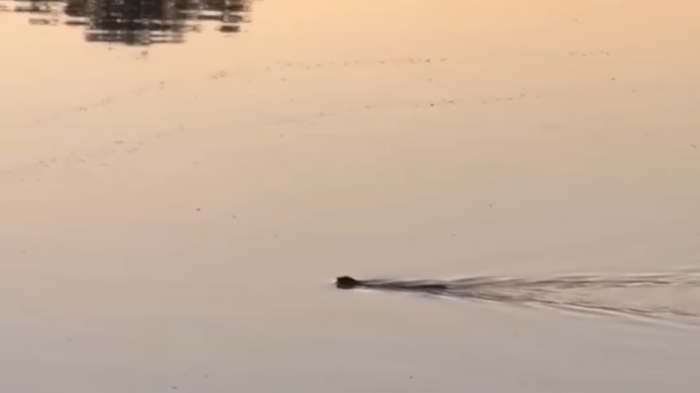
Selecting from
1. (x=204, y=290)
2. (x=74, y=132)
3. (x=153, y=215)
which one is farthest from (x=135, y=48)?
(x=204, y=290)

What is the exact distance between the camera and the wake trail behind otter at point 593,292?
1259 cm

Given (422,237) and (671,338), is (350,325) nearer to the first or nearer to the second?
(422,237)

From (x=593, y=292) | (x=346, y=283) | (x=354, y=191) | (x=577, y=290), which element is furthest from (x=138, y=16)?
(x=593, y=292)

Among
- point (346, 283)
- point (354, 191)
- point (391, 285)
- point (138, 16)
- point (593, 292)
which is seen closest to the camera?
point (593, 292)

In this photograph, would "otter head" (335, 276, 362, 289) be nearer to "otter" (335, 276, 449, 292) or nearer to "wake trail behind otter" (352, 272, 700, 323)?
"otter" (335, 276, 449, 292)

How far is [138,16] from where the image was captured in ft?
79.0

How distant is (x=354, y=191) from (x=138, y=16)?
985cm

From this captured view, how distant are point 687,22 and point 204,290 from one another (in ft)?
39.8

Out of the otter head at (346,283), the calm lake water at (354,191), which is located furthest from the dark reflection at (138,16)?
the otter head at (346,283)

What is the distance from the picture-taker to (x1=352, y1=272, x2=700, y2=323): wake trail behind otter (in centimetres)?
1259

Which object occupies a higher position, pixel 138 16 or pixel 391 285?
pixel 138 16

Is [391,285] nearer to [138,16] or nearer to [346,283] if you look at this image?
[346,283]

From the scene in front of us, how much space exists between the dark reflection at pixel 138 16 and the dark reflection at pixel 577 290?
1027 centimetres

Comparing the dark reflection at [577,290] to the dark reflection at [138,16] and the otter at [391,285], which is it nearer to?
the otter at [391,285]
